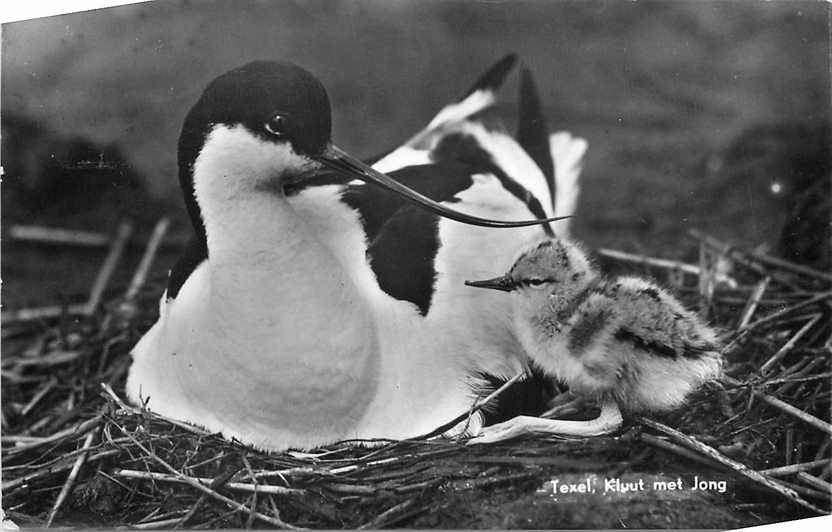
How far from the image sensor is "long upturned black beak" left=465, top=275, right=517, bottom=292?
7.57 feet

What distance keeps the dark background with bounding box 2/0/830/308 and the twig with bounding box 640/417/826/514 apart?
795 mm

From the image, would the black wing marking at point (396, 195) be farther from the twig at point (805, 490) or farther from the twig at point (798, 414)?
the twig at point (805, 490)

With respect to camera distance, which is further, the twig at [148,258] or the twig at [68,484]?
the twig at [148,258]

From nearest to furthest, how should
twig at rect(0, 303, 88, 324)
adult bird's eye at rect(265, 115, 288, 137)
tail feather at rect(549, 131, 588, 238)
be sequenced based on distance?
1. adult bird's eye at rect(265, 115, 288, 137)
2. tail feather at rect(549, 131, 588, 238)
3. twig at rect(0, 303, 88, 324)

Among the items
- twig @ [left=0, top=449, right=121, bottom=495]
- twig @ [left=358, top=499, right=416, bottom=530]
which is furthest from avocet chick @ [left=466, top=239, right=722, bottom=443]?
twig @ [left=0, top=449, right=121, bottom=495]

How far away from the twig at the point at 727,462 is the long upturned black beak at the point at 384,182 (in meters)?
0.56

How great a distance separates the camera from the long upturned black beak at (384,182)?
222 cm

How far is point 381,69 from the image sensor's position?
106 inches

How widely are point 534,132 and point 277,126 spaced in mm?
903

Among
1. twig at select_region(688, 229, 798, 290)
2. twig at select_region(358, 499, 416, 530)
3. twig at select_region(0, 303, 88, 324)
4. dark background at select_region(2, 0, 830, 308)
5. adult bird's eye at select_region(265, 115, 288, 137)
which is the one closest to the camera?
adult bird's eye at select_region(265, 115, 288, 137)

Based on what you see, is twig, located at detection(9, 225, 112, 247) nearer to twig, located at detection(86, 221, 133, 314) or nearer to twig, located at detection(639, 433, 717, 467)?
twig, located at detection(86, 221, 133, 314)

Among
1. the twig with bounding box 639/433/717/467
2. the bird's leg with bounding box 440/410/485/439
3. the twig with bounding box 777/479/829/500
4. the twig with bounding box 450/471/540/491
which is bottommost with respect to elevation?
the twig with bounding box 777/479/829/500

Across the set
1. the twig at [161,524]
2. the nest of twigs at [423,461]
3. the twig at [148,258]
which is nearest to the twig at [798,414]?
the nest of twigs at [423,461]

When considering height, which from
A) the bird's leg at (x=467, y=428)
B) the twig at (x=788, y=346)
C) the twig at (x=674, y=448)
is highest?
the twig at (x=788, y=346)
